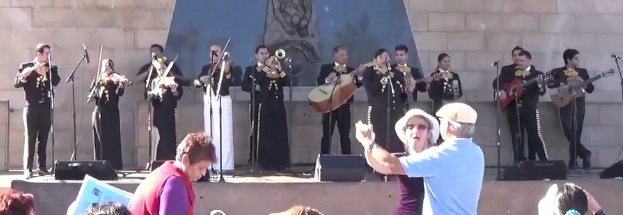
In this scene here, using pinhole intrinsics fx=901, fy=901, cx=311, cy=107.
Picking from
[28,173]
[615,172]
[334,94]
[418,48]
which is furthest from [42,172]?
[615,172]

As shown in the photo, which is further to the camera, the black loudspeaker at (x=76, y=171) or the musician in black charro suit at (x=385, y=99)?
the musician in black charro suit at (x=385, y=99)

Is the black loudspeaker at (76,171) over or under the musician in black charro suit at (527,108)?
under

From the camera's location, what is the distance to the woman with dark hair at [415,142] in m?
4.79

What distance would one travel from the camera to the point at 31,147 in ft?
34.0

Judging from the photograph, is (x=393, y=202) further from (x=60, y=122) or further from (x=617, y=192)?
(x=60, y=122)

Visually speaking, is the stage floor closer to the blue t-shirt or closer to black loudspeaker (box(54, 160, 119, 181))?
black loudspeaker (box(54, 160, 119, 181))

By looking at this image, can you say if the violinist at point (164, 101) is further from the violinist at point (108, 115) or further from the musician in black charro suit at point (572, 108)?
the musician in black charro suit at point (572, 108)

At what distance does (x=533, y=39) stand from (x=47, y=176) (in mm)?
6943

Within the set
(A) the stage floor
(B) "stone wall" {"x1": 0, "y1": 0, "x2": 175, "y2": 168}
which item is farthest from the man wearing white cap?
(B) "stone wall" {"x1": 0, "y1": 0, "x2": 175, "y2": 168}

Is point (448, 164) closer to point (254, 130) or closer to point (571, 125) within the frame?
point (254, 130)

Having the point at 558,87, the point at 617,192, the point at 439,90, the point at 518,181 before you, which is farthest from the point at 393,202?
the point at 558,87

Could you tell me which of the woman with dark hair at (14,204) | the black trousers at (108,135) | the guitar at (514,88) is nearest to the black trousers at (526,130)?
the guitar at (514,88)

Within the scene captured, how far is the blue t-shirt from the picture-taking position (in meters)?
4.39

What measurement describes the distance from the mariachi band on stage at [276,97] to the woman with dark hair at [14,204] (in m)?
6.70
